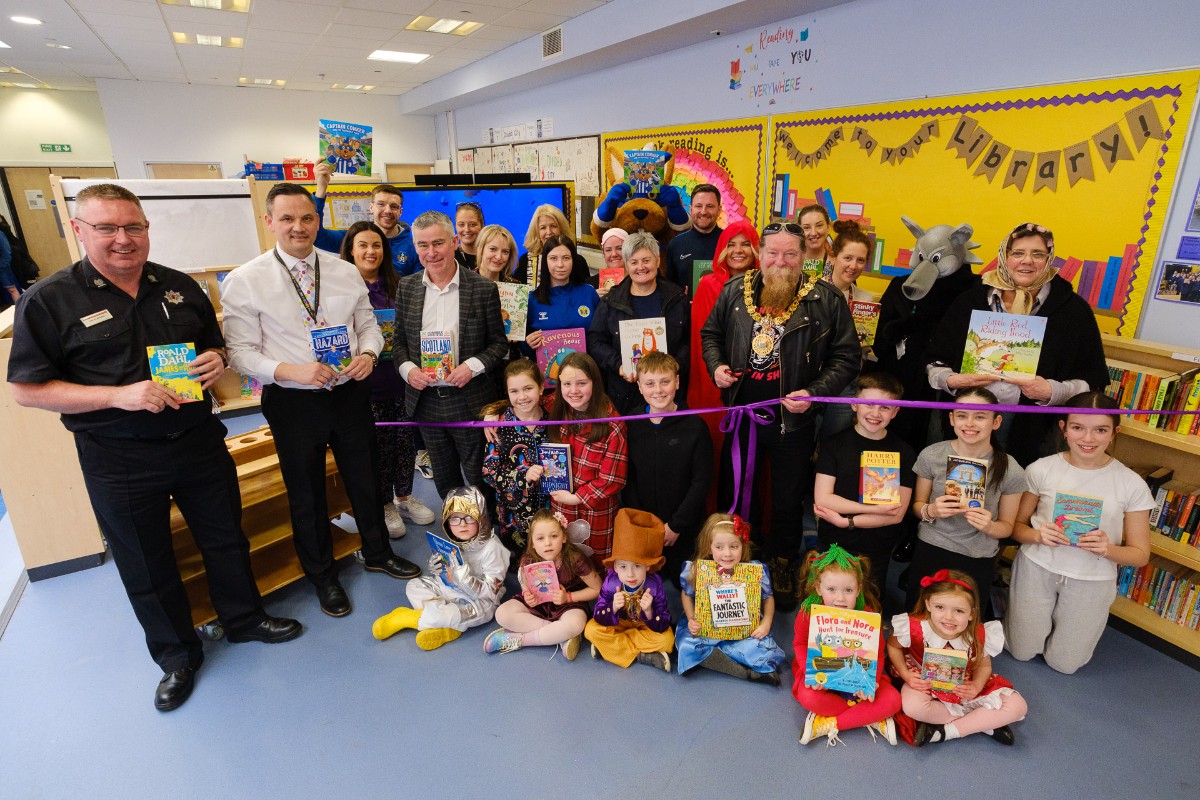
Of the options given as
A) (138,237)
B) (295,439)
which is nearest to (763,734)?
(295,439)

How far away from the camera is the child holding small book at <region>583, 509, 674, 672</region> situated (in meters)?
2.63

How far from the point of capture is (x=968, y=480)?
2.44m

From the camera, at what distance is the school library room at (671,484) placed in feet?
7.35

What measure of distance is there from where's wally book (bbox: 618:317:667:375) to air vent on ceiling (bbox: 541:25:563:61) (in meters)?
5.54

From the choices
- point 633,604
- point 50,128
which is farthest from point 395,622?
point 50,128

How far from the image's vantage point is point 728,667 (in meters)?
2.56

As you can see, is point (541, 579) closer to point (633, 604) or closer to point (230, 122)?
point (633, 604)

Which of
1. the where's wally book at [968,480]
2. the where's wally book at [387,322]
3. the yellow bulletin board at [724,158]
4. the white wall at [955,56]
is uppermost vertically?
the white wall at [955,56]

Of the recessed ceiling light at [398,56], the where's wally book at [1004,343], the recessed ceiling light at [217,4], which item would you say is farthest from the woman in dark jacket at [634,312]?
the recessed ceiling light at [398,56]

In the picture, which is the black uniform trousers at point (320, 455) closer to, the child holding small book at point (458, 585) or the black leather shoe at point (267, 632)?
the black leather shoe at point (267, 632)

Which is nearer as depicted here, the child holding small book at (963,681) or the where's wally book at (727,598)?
the child holding small book at (963,681)

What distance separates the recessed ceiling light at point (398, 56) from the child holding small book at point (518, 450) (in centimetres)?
776

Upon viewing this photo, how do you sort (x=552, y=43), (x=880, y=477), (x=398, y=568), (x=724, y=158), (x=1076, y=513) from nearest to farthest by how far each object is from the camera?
(x=1076, y=513), (x=880, y=477), (x=398, y=568), (x=724, y=158), (x=552, y=43)

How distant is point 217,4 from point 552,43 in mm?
3513
